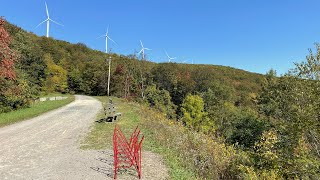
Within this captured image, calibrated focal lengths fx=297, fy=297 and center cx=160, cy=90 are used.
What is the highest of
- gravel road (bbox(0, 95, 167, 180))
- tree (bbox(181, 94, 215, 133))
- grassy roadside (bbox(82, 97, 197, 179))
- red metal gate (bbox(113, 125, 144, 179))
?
red metal gate (bbox(113, 125, 144, 179))

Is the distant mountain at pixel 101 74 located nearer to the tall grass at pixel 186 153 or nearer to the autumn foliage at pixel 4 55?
the autumn foliage at pixel 4 55

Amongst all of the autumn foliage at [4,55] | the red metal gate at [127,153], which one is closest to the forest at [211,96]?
the autumn foliage at [4,55]

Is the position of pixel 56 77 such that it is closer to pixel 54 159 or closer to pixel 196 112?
pixel 196 112

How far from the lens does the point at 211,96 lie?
228 feet

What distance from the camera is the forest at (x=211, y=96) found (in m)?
12.1

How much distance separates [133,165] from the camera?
28.3ft

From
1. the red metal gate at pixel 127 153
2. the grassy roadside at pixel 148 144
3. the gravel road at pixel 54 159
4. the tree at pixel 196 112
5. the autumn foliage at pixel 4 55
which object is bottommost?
the tree at pixel 196 112

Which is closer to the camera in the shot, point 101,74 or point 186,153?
point 186,153

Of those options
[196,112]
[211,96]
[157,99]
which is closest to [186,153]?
[157,99]

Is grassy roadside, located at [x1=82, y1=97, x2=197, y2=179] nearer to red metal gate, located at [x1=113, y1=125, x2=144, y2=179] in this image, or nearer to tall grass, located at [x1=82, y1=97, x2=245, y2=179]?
tall grass, located at [x1=82, y1=97, x2=245, y2=179]

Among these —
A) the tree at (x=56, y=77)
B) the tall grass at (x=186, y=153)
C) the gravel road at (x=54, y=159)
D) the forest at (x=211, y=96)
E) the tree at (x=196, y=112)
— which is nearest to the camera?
the gravel road at (x=54, y=159)

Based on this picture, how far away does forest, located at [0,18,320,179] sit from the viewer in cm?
1209

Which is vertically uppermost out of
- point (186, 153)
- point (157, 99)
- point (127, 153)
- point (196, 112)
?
point (157, 99)

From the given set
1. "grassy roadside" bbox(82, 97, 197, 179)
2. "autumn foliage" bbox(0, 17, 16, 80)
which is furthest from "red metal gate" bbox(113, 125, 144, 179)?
"autumn foliage" bbox(0, 17, 16, 80)
